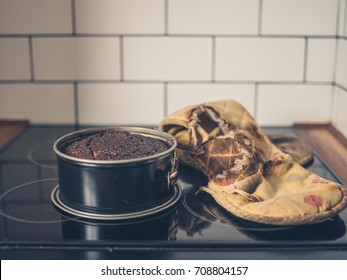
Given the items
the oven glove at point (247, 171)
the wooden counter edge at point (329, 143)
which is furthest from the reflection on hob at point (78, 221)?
the wooden counter edge at point (329, 143)

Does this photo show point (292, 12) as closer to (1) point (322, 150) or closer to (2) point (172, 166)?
(1) point (322, 150)

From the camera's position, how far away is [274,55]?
1.17 metres

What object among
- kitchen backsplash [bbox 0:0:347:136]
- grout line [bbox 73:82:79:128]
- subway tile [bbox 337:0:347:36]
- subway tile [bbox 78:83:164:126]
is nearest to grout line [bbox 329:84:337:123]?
kitchen backsplash [bbox 0:0:347:136]

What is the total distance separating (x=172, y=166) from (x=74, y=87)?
0.56 m

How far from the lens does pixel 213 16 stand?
1147mm

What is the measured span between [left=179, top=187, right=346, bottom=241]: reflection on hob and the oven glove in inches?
0.4

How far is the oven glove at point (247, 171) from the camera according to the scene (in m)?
0.67

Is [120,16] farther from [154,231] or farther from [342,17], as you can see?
[154,231]

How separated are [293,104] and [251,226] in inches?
23.9

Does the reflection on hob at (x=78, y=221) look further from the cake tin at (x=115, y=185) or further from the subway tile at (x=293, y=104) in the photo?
the subway tile at (x=293, y=104)

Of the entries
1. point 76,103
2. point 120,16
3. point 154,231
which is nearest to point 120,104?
point 76,103

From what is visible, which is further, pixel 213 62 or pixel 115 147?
pixel 213 62

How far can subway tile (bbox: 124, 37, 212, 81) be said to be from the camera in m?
1.17
